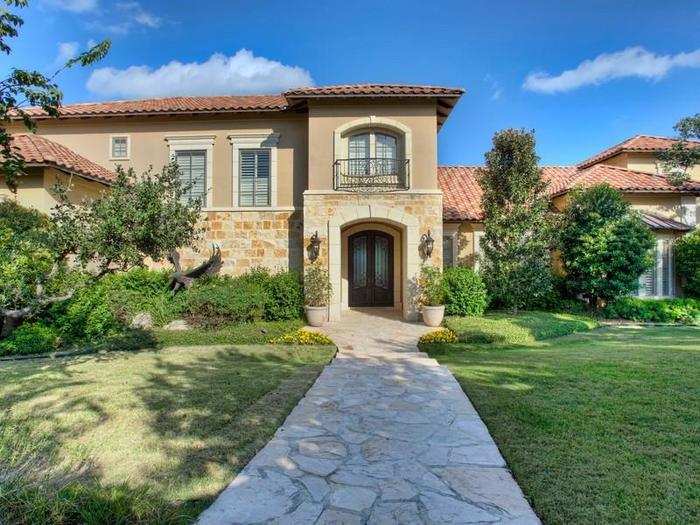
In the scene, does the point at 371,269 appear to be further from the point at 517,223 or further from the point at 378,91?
the point at 378,91

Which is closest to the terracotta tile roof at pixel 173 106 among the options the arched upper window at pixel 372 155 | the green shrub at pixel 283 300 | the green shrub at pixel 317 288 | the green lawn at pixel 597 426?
the arched upper window at pixel 372 155

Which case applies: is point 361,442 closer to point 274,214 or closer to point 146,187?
point 146,187

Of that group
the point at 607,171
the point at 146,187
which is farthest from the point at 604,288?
the point at 146,187

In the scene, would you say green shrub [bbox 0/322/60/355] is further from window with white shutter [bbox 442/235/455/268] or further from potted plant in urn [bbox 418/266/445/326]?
window with white shutter [bbox 442/235/455/268]

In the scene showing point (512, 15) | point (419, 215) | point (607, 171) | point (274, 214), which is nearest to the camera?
point (512, 15)

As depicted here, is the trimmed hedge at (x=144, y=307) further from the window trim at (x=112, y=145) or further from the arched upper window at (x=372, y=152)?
the window trim at (x=112, y=145)

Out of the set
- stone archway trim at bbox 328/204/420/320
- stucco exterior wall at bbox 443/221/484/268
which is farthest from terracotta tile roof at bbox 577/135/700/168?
stone archway trim at bbox 328/204/420/320

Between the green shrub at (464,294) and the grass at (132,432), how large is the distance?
6.78m

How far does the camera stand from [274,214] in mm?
15812

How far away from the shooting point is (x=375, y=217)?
46.4 feet

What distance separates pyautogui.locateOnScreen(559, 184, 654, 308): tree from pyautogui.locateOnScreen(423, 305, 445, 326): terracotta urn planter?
617 centimetres

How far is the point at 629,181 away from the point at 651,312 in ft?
18.9

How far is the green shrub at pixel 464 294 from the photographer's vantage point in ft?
44.6

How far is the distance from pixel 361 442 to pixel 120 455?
7.99 feet
